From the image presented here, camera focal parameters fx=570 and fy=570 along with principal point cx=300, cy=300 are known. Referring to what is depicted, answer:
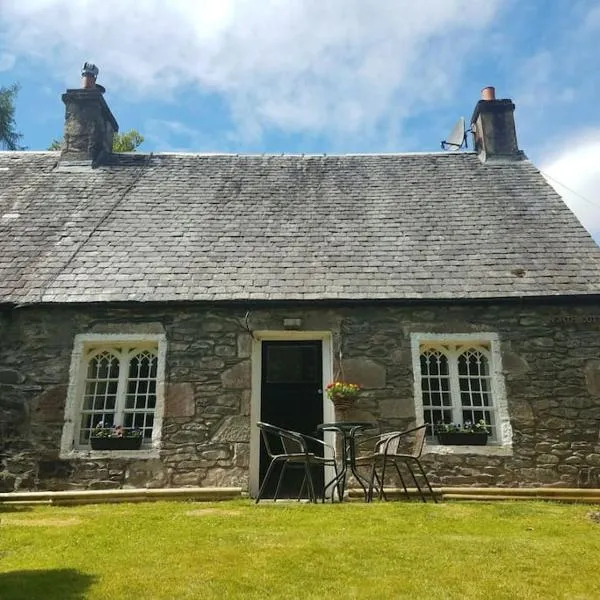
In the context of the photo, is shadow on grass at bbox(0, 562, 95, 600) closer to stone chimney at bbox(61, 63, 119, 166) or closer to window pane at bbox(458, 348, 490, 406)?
window pane at bbox(458, 348, 490, 406)

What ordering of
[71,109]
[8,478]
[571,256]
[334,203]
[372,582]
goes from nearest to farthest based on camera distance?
[372,582]
[8,478]
[571,256]
[334,203]
[71,109]

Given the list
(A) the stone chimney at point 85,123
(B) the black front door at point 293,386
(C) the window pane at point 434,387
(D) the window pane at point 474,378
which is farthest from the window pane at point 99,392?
(A) the stone chimney at point 85,123

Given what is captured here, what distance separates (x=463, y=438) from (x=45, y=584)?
5.41 m

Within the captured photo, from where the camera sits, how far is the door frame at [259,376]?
747 centimetres

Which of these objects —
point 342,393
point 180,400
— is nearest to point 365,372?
point 342,393

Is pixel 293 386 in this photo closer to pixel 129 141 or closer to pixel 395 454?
pixel 395 454

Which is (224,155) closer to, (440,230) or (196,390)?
(440,230)

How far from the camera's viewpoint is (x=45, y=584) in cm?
346

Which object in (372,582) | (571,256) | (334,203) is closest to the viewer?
(372,582)

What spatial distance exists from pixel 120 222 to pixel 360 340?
4.60 meters

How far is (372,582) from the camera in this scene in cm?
345

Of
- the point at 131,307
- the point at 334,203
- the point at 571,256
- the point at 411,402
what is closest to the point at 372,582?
the point at 411,402

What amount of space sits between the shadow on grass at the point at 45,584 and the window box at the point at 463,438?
4996 mm

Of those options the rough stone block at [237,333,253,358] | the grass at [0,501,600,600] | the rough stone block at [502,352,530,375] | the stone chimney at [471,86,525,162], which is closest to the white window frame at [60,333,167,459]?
the rough stone block at [237,333,253,358]
